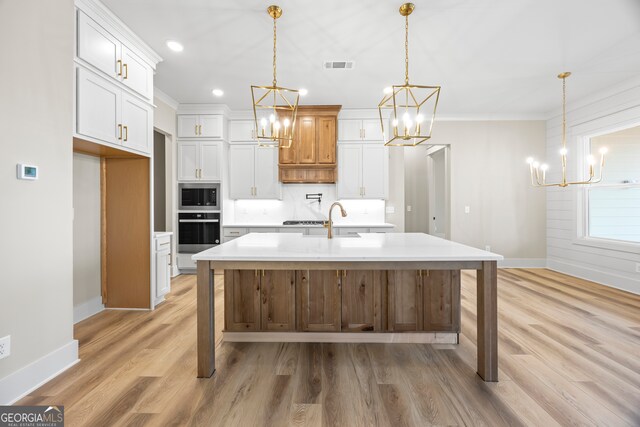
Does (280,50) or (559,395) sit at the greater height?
(280,50)

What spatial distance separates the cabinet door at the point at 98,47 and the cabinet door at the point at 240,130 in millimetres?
2570

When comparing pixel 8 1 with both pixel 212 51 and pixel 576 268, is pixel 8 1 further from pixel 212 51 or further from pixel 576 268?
pixel 576 268

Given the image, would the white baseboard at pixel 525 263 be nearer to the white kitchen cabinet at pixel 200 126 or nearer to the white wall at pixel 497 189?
the white wall at pixel 497 189

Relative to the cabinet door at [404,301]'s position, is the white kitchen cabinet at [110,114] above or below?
above

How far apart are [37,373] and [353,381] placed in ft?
6.83

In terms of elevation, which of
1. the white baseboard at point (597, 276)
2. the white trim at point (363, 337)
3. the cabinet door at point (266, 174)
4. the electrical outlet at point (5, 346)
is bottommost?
the white trim at point (363, 337)

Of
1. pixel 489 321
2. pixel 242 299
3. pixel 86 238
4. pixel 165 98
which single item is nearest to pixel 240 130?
pixel 165 98

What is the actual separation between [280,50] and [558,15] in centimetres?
267

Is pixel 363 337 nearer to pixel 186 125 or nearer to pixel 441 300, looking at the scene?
pixel 441 300

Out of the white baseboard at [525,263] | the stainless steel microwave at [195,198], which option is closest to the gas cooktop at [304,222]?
the stainless steel microwave at [195,198]

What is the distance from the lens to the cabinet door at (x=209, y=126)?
17.0ft

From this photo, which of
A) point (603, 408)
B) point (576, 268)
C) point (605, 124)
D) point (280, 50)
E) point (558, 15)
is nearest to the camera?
point (603, 408)

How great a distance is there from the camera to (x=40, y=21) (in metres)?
2.04

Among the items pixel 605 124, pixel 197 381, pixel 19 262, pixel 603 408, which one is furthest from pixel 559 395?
pixel 605 124
